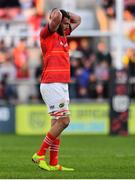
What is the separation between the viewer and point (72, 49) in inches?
938

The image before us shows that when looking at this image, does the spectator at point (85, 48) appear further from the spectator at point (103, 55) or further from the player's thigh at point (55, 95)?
the player's thigh at point (55, 95)

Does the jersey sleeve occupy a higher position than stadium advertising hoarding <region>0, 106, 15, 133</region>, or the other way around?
the jersey sleeve

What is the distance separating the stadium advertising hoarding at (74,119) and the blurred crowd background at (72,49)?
0.33 m

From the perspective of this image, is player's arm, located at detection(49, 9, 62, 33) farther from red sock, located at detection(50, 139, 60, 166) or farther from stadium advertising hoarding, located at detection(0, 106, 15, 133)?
stadium advertising hoarding, located at detection(0, 106, 15, 133)

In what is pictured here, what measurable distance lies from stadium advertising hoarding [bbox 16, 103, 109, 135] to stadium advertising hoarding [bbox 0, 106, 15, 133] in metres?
0.15

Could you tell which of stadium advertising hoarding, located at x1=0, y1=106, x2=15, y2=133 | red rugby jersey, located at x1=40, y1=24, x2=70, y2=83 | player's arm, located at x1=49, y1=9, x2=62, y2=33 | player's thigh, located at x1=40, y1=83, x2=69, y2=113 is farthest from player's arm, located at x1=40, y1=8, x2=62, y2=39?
stadium advertising hoarding, located at x1=0, y1=106, x2=15, y2=133

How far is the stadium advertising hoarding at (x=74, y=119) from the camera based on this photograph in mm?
22391

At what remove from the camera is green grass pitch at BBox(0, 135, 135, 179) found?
10383 mm

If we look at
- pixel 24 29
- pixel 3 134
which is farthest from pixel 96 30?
pixel 3 134

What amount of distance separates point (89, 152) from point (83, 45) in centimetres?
905

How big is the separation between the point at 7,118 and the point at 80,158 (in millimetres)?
9753

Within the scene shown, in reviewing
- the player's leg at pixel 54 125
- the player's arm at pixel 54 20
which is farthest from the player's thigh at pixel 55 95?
the player's arm at pixel 54 20

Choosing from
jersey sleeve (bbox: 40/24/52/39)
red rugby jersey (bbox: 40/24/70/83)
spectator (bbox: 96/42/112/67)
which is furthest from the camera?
spectator (bbox: 96/42/112/67)

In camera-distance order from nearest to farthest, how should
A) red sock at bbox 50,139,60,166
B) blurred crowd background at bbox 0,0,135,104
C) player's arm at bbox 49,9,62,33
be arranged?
player's arm at bbox 49,9,62,33 < red sock at bbox 50,139,60,166 < blurred crowd background at bbox 0,0,135,104
